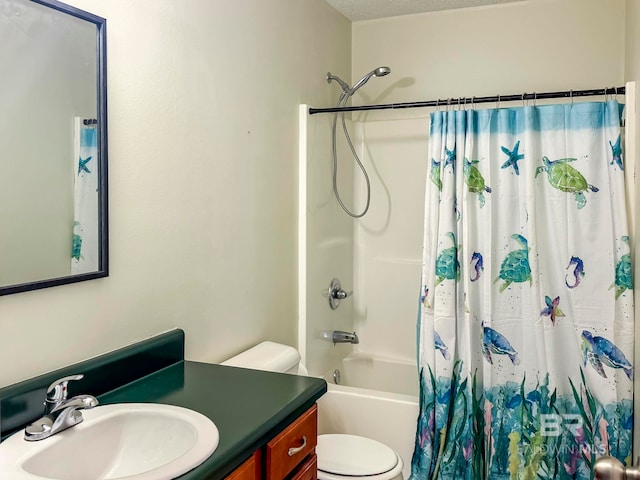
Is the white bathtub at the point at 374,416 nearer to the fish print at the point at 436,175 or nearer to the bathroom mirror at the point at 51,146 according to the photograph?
the fish print at the point at 436,175

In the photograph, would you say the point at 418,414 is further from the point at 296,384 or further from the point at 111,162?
the point at 111,162

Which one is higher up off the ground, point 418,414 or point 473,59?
point 473,59

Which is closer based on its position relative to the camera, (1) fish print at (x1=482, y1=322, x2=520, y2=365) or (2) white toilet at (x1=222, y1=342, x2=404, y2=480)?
(2) white toilet at (x1=222, y1=342, x2=404, y2=480)

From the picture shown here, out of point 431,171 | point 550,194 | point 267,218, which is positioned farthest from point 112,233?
point 550,194

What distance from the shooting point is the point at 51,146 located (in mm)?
1419

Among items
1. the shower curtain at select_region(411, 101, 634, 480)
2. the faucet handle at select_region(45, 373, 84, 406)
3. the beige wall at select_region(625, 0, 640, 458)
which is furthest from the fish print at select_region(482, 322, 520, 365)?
the faucet handle at select_region(45, 373, 84, 406)

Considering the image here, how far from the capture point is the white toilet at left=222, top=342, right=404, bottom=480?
2.08m

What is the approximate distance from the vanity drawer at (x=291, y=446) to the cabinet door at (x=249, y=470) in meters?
0.03

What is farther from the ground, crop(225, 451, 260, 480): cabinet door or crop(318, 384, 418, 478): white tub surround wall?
crop(225, 451, 260, 480): cabinet door

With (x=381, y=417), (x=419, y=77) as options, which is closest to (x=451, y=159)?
(x=419, y=77)

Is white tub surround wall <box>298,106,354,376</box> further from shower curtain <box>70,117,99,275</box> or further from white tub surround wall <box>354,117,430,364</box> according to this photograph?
shower curtain <box>70,117,99,275</box>

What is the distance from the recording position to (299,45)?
2.67 m

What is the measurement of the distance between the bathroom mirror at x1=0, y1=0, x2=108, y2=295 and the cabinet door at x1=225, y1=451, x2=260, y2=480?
2.09 ft

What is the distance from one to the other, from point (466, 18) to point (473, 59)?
0.74 feet
